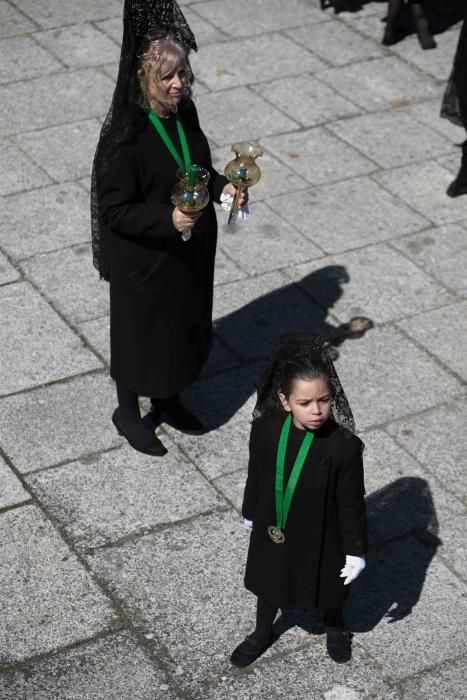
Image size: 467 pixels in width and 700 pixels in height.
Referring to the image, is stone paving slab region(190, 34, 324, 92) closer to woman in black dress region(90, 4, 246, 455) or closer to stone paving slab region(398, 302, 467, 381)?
stone paving slab region(398, 302, 467, 381)

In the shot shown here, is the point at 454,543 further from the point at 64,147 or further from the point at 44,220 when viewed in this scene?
the point at 64,147

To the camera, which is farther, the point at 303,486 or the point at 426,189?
the point at 426,189

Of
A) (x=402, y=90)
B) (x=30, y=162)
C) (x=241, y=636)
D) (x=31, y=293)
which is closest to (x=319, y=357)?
(x=241, y=636)

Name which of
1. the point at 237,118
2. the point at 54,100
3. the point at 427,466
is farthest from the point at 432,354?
the point at 54,100

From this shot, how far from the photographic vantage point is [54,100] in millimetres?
9305

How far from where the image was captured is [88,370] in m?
6.68

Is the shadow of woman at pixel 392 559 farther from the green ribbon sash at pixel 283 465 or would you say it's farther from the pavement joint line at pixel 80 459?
the pavement joint line at pixel 80 459

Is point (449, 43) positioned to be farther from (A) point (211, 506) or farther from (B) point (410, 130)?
(A) point (211, 506)

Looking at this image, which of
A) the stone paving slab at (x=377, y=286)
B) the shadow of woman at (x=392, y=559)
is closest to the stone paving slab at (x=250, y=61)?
the stone paving slab at (x=377, y=286)

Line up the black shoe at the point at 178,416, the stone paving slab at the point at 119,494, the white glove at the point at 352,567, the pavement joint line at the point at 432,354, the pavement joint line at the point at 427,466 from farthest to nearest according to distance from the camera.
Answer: the pavement joint line at the point at 432,354, the black shoe at the point at 178,416, the pavement joint line at the point at 427,466, the stone paving slab at the point at 119,494, the white glove at the point at 352,567

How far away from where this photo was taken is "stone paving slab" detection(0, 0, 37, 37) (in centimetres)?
1030

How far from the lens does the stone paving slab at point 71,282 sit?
280 inches

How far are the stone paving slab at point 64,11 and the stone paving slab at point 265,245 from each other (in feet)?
11.2

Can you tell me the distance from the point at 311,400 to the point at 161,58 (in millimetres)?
1775
